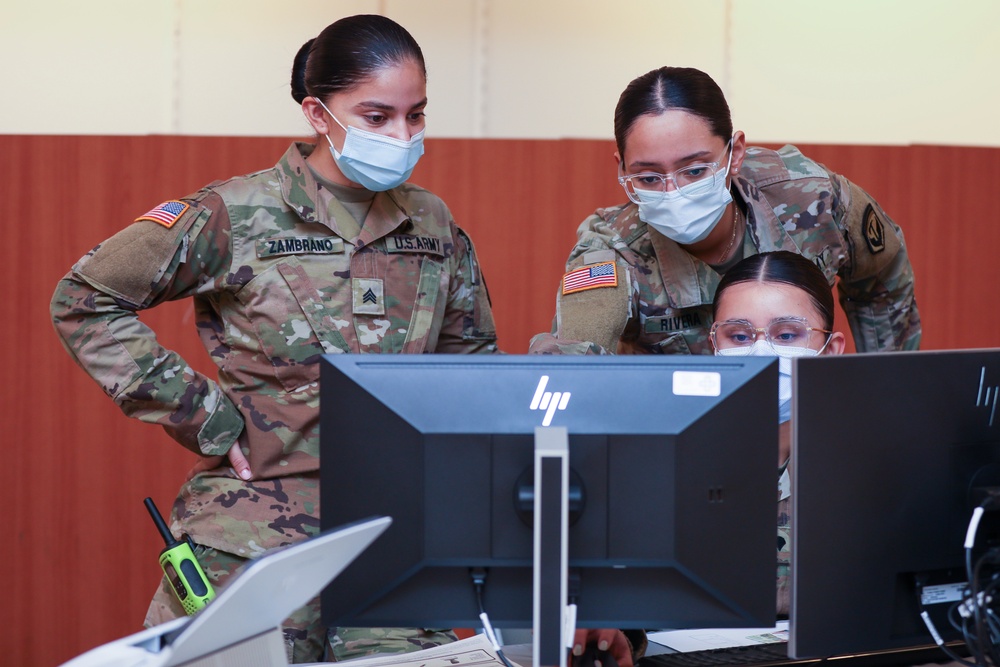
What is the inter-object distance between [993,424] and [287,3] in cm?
341

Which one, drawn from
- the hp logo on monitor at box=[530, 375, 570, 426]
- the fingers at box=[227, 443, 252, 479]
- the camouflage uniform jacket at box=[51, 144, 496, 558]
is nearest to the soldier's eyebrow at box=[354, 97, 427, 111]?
the camouflage uniform jacket at box=[51, 144, 496, 558]

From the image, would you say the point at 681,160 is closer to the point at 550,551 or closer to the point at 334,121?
the point at 334,121

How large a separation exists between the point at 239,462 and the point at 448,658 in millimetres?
669

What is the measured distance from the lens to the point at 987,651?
43.6 inches

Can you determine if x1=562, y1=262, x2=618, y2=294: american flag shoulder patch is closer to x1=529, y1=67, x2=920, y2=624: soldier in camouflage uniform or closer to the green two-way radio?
x1=529, y1=67, x2=920, y2=624: soldier in camouflage uniform

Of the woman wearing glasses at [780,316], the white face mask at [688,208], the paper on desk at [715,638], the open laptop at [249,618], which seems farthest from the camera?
the white face mask at [688,208]

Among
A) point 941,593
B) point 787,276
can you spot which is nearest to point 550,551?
point 941,593

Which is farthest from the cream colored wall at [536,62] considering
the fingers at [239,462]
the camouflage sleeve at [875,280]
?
the fingers at [239,462]

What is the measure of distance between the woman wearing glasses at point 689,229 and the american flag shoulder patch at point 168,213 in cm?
68

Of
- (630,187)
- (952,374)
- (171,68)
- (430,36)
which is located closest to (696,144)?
(630,187)

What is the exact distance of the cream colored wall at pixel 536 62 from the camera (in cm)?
386

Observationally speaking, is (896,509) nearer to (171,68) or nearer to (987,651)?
(987,651)

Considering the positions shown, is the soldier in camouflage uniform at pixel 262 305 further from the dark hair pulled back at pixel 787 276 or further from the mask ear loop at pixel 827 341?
the mask ear loop at pixel 827 341

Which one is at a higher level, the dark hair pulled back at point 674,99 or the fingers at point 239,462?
the dark hair pulled back at point 674,99
